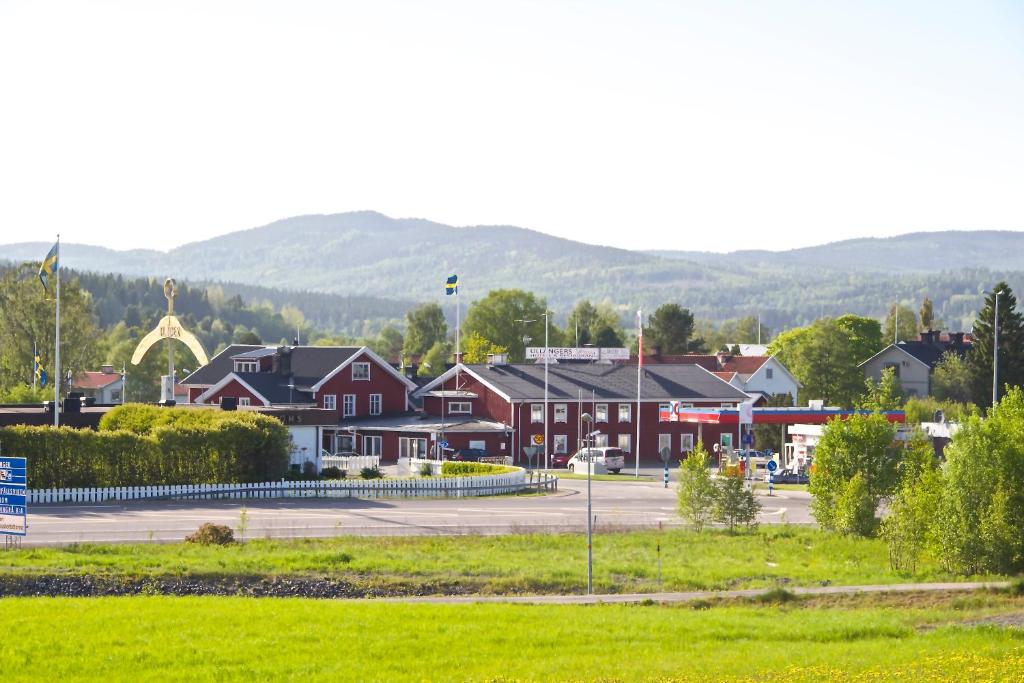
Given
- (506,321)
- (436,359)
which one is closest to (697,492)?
(506,321)

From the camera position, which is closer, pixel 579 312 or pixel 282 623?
pixel 282 623

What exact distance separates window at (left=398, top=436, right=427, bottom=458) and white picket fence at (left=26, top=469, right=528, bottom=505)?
2174 centimetres

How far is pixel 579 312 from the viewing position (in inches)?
7343

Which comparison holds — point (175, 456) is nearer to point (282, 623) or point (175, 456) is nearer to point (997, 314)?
point (282, 623)

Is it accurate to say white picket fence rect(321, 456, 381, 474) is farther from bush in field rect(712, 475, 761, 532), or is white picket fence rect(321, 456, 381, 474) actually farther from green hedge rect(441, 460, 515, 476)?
bush in field rect(712, 475, 761, 532)

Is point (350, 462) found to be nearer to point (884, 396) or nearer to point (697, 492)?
point (884, 396)

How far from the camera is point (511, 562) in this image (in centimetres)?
4147

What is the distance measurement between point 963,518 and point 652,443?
56.0 m

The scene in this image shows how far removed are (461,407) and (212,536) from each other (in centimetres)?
5278

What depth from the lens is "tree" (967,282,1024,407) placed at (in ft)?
330

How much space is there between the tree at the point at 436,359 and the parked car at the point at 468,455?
72.8 meters

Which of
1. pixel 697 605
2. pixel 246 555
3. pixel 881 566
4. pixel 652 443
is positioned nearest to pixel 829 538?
pixel 881 566

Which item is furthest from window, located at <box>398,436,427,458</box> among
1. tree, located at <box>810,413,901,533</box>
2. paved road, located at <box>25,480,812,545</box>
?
tree, located at <box>810,413,901,533</box>

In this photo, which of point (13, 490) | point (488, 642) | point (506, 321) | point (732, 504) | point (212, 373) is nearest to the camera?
point (488, 642)
